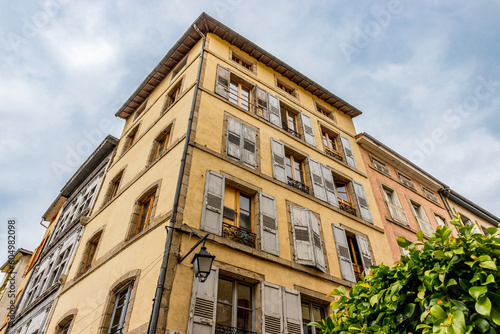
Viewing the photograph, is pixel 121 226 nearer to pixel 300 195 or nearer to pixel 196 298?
pixel 196 298

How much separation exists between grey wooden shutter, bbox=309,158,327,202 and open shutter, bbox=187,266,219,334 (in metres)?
5.13

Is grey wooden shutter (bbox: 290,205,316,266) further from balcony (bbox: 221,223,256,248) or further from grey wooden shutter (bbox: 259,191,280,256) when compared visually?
balcony (bbox: 221,223,256,248)

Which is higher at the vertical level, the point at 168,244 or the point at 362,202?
the point at 362,202

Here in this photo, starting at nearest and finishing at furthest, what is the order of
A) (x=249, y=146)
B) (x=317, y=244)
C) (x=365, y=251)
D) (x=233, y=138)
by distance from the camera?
(x=317, y=244) → (x=233, y=138) → (x=249, y=146) → (x=365, y=251)

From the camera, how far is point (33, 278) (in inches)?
582

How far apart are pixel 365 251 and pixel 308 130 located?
4976mm

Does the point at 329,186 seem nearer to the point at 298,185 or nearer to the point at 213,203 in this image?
the point at 298,185

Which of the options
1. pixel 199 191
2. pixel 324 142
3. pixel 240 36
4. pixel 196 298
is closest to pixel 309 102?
pixel 324 142

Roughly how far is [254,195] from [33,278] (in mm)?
11581

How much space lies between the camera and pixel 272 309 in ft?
23.6

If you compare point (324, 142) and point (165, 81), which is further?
point (165, 81)

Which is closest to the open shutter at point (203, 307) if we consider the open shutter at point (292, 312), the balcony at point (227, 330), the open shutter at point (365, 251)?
the balcony at point (227, 330)

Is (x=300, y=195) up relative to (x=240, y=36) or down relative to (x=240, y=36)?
down

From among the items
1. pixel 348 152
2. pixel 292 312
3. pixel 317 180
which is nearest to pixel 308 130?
pixel 348 152
